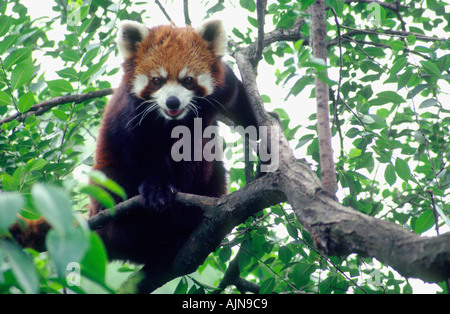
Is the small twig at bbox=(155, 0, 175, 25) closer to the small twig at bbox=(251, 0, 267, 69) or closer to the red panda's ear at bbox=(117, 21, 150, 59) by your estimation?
the red panda's ear at bbox=(117, 21, 150, 59)

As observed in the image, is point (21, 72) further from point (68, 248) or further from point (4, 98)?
point (68, 248)

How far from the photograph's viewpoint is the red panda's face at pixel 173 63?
3.16 m

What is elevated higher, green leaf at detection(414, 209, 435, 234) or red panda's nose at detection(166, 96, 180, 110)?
red panda's nose at detection(166, 96, 180, 110)

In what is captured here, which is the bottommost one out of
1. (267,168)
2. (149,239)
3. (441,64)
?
(149,239)

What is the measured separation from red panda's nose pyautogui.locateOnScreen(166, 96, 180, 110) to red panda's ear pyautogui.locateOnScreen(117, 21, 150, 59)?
0.60 meters

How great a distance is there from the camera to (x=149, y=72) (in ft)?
10.4

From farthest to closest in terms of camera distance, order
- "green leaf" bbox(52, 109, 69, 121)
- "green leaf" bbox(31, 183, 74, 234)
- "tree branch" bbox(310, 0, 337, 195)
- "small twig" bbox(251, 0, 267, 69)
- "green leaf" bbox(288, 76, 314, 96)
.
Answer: "green leaf" bbox(52, 109, 69, 121) → "small twig" bbox(251, 0, 267, 69) → "green leaf" bbox(288, 76, 314, 96) → "tree branch" bbox(310, 0, 337, 195) → "green leaf" bbox(31, 183, 74, 234)

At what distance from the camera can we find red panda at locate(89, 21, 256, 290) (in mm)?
2910

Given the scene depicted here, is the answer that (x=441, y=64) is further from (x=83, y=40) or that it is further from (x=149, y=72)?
(x=83, y=40)

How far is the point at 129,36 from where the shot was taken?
10.8 feet

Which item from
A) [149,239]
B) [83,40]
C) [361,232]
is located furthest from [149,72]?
[361,232]

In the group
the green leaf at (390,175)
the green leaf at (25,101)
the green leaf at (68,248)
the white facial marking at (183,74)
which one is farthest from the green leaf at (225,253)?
the green leaf at (68,248)

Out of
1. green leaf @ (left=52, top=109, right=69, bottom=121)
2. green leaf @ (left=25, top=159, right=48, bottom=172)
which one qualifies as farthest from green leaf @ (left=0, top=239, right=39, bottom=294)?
green leaf @ (left=52, top=109, right=69, bottom=121)
